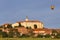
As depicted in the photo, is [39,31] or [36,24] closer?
[39,31]

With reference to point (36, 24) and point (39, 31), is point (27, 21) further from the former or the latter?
point (39, 31)

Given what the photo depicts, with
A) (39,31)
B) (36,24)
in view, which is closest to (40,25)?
(36,24)

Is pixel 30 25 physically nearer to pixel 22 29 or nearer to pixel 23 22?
pixel 23 22

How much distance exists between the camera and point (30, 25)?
281ft

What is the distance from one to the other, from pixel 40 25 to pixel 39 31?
12.5 m

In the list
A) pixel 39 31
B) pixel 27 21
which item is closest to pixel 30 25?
pixel 27 21

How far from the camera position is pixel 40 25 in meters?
85.8

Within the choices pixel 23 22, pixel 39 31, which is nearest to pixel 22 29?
pixel 39 31

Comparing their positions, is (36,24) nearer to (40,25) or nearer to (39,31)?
(40,25)

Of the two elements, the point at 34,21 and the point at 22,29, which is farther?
the point at 34,21

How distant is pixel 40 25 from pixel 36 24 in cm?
179

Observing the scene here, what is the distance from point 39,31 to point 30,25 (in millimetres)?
12831

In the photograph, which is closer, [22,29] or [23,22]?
[22,29]

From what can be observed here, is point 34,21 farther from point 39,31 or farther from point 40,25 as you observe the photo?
point 39,31
